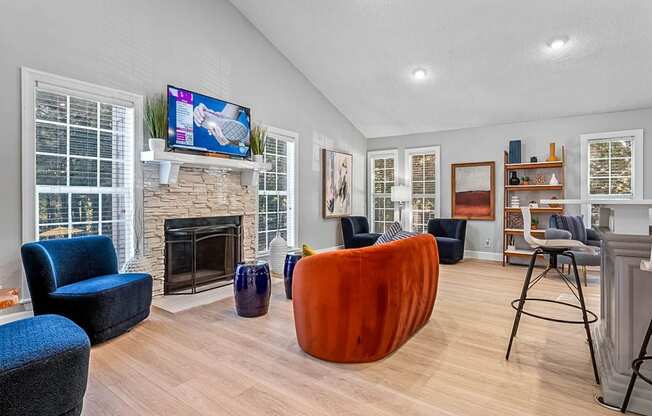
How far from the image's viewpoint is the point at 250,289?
10.7 ft

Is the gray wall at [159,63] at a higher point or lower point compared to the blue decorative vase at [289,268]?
higher

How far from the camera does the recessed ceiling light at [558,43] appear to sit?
4223 mm

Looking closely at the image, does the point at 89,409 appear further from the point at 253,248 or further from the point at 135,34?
the point at 135,34

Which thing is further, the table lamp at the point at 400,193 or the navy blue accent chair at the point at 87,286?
the table lamp at the point at 400,193

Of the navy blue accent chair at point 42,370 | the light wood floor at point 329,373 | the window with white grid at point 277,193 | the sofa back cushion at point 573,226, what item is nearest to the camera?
the navy blue accent chair at point 42,370

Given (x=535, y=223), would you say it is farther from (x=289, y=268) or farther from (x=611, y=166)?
(x=289, y=268)

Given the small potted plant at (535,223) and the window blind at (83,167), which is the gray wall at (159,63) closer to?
the window blind at (83,167)

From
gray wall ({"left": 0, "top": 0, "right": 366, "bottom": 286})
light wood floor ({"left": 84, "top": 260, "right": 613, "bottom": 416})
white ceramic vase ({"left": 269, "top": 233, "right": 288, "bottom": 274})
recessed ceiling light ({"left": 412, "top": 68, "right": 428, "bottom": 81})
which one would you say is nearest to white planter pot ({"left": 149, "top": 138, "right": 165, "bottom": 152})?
gray wall ({"left": 0, "top": 0, "right": 366, "bottom": 286})

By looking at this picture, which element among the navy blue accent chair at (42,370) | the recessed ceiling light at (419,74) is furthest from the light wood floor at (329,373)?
the recessed ceiling light at (419,74)

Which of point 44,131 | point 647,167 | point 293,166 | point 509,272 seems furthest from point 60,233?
point 647,167

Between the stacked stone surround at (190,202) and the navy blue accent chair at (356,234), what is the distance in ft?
7.21

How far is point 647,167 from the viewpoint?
5.10m

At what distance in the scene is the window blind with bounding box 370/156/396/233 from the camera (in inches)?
295

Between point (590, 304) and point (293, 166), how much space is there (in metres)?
4.30
